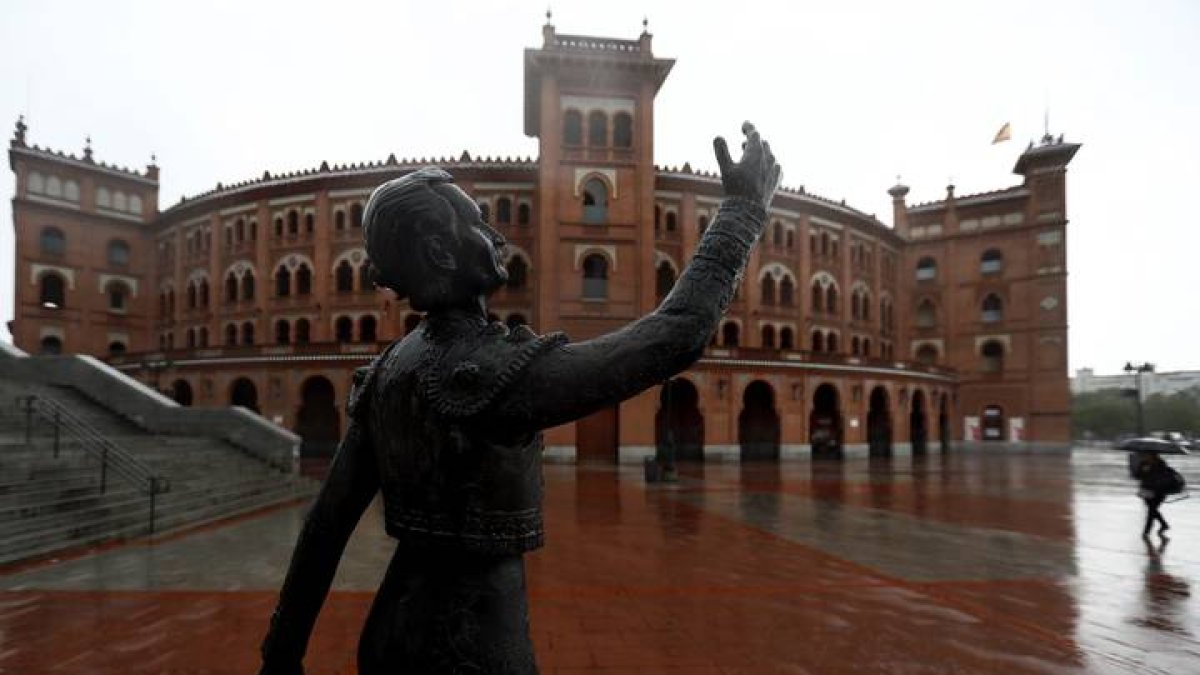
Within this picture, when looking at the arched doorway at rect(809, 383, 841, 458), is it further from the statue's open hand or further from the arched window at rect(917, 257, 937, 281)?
the statue's open hand

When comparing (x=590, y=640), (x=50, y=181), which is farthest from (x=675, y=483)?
(x=50, y=181)

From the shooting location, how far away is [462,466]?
171 centimetres

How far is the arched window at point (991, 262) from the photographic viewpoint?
50.4 m

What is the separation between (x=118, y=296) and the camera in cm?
4669

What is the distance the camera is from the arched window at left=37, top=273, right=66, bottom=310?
43656 millimetres

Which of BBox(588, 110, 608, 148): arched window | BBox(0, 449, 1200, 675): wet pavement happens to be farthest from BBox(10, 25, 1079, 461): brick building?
BBox(0, 449, 1200, 675): wet pavement

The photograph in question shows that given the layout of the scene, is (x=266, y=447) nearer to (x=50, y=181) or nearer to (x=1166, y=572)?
(x=1166, y=572)

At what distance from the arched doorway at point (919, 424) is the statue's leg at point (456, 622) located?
47.4 metres

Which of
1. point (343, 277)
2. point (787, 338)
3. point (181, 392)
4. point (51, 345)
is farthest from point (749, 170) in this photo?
point (51, 345)

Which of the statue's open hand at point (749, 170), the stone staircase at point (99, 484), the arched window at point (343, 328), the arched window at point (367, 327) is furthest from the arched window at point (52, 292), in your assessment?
the statue's open hand at point (749, 170)

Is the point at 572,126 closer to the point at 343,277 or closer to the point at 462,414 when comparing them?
the point at 343,277

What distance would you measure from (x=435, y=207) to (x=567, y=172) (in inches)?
1272

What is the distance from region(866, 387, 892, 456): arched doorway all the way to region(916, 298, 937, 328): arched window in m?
12.9

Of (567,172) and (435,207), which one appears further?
(567,172)
